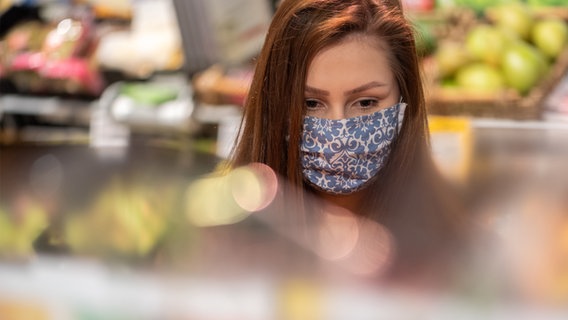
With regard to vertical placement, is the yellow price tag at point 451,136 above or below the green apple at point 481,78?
below

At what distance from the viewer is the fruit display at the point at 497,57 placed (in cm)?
271

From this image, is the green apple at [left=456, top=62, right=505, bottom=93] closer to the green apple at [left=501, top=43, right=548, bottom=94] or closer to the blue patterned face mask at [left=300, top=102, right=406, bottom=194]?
the green apple at [left=501, top=43, right=548, bottom=94]

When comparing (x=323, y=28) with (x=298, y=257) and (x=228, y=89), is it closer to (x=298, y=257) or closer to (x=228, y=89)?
(x=298, y=257)

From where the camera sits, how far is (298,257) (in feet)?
1.90

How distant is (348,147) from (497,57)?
2.12 meters

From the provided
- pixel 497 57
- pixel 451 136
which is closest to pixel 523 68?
pixel 497 57

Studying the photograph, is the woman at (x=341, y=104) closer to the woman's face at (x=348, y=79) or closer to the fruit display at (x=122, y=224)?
the woman's face at (x=348, y=79)

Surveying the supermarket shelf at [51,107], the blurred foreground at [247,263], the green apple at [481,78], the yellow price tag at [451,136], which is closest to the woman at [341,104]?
the blurred foreground at [247,263]

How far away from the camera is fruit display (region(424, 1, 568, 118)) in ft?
8.91

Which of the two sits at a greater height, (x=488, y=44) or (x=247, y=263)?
(x=488, y=44)

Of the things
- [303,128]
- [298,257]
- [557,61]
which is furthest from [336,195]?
[557,61]

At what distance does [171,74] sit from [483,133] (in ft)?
4.79

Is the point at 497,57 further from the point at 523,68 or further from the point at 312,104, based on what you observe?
the point at 312,104

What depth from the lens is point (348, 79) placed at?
0.84 m
